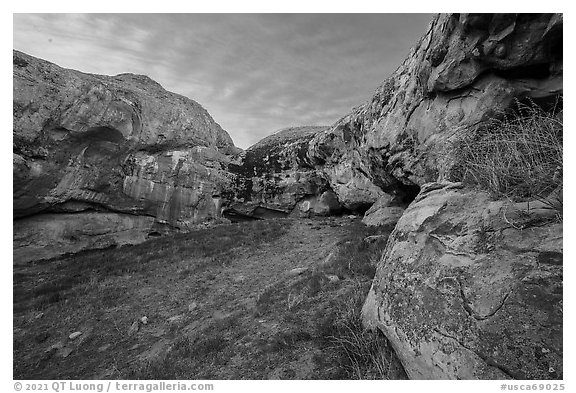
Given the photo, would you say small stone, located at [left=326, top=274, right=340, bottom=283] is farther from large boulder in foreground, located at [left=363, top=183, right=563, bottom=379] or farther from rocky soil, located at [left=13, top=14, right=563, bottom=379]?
large boulder in foreground, located at [left=363, top=183, right=563, bottom=379]

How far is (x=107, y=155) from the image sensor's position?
23.6 metres

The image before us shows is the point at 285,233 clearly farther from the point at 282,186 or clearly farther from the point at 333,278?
the point at 333,278

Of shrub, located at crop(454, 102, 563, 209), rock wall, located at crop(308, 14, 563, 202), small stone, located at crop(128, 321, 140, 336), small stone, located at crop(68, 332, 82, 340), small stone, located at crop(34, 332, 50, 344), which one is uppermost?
rock wall, located at crop(308, 14, 563, 202)

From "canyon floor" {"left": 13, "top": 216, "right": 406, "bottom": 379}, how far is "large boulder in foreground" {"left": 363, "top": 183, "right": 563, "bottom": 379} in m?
0.67

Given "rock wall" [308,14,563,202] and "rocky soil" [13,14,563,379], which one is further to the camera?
"rock wall" [308,14,563,202]

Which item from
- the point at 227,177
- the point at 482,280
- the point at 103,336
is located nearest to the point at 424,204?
the point at 482,280

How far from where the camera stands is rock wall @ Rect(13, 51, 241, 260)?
19359 mm

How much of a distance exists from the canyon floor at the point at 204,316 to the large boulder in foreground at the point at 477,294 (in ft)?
2.19

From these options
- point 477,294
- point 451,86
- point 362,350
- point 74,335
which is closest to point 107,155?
point 74,335

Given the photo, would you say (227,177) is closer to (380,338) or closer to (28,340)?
(28,340)

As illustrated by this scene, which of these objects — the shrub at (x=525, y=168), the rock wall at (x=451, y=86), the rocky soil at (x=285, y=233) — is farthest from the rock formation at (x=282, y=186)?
the shrub at (x=525, y=168)

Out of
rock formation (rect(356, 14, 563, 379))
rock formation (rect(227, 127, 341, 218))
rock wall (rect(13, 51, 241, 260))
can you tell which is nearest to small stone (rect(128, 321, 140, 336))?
rock formation (rect(356, 14, 563, 379))

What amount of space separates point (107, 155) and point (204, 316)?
1928 centimetres

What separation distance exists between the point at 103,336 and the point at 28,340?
2.74 m
